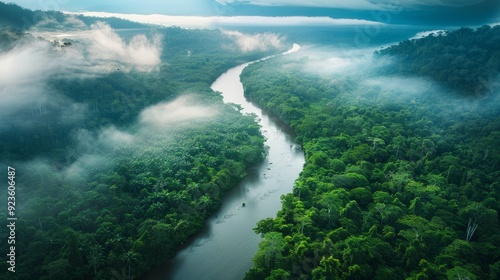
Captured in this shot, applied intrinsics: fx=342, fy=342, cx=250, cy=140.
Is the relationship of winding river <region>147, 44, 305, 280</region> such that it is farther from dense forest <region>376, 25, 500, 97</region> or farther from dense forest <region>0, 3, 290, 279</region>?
dense forest <region>376, 25, 500, 97</region>

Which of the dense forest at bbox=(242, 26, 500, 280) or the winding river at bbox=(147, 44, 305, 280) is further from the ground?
the dense forest at bbox=(242, 26, 500, 280)

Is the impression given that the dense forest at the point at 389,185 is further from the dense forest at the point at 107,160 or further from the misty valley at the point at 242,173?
the dense forest at the point at 107,160

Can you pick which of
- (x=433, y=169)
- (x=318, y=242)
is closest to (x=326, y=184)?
(x=318, y=242)

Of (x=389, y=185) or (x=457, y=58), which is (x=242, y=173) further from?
(x=457, y=58)

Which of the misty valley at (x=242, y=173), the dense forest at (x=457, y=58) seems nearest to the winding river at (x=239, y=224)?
the misty valley at (x=242, y=173)

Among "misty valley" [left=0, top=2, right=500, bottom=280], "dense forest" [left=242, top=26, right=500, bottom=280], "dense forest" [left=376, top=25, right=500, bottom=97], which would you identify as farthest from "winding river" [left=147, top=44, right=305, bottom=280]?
"dense forest" [left=376, top=25, right=500, bottom=97]

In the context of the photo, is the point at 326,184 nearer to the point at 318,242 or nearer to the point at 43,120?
the point at 318,242

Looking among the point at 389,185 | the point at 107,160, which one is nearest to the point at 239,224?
the point at 389,185
